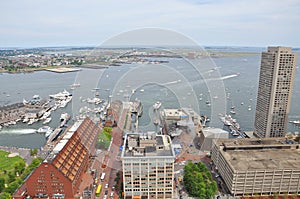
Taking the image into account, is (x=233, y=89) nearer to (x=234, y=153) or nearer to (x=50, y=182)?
(x=234, y=153)

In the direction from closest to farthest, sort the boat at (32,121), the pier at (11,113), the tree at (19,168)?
1. the tree at (19,168)
2. the boat at (32,121)
3. the pier at (11,113)

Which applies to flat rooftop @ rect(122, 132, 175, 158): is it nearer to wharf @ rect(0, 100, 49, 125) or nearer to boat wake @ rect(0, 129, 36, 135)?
boat wake @ rect(0, 129, 36, 135)

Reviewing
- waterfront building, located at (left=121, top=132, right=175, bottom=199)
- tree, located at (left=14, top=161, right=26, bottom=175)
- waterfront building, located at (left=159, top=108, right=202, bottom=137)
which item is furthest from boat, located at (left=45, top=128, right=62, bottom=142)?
waterfront building, located at (left=121, top=132, right=175, bottom=199)

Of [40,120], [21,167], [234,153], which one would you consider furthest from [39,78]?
[234,153]

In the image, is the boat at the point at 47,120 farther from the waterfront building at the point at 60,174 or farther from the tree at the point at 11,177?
the waterfront building at the point at 60,174

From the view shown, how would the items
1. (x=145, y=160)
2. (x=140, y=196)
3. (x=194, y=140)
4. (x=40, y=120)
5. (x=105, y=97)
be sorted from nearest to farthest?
(x=145, y=160) < (x=140, y=196) < (x=194, y=140) < (x=40, y=120) < (x=105, y=97)

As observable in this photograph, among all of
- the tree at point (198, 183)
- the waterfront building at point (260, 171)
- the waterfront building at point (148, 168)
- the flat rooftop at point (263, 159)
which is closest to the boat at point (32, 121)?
the waterfront building at point (148, 168)
